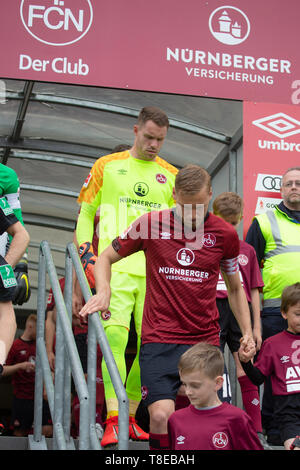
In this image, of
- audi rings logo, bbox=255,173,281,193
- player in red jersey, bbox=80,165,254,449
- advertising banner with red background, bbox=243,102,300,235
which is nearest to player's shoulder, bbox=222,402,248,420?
player in red jersey, bbox=80,165,254,449

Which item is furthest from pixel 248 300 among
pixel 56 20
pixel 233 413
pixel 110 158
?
pixel 56 20

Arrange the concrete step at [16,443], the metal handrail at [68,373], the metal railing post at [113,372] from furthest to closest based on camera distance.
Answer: the concrete step at [16,443]
the metal handrail at [68,373]
the metal railing post at [113,372]

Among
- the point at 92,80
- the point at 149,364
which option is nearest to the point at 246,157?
the point at 92,80

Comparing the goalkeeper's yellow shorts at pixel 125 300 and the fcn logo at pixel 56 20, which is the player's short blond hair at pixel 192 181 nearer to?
the goalkeeper's yellow shorts at pixel 125 300

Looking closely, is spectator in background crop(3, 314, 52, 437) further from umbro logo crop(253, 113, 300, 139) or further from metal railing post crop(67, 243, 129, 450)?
metal railing post crop(67, 243, 129, 450)

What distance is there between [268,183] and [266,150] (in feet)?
0.95

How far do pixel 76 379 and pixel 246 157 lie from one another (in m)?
3.23

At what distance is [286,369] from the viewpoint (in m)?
4.61

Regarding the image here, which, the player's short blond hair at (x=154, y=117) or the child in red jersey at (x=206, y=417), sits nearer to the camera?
the child in red jersey at (x=206, y=417)

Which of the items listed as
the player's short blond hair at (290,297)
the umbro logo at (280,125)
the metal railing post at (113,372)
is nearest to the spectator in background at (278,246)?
the player's short blond hair at (290,297)

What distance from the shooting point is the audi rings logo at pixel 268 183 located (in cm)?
621

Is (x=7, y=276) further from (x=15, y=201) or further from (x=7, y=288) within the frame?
(x=15, y=201)

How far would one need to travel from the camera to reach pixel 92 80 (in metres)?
6.15
